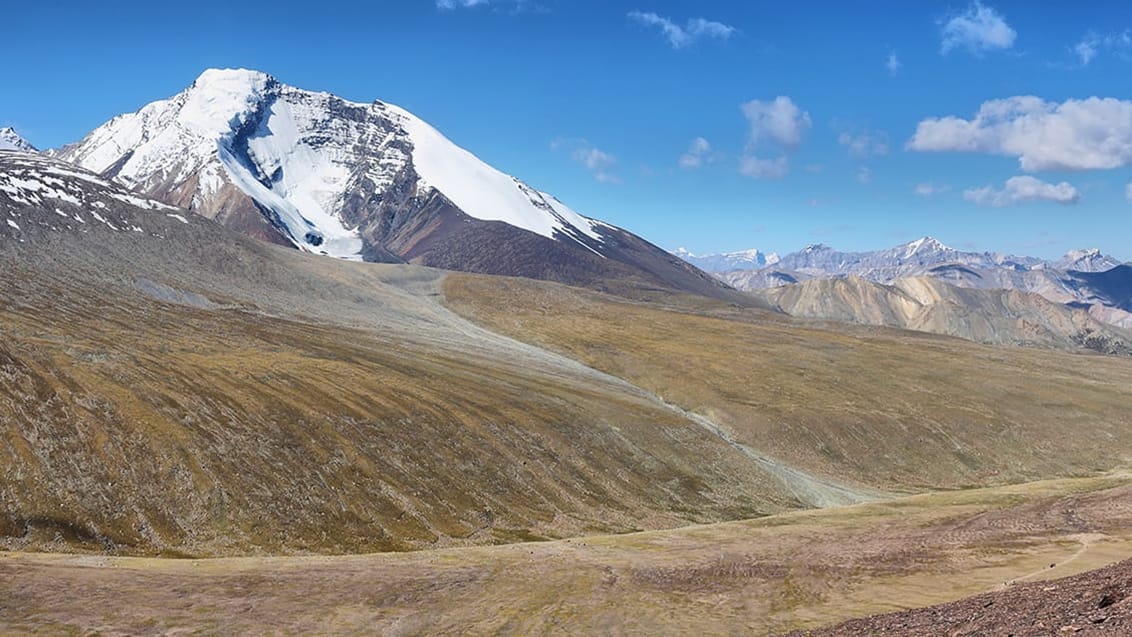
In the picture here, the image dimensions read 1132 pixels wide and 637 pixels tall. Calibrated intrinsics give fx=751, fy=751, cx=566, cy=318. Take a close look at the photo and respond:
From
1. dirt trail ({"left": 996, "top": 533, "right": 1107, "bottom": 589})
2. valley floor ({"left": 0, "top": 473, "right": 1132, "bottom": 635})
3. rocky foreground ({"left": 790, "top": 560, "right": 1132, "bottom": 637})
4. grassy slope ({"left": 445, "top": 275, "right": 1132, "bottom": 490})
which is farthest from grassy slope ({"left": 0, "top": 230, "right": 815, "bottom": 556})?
rocky foreground ({"left": 790, "top": 560, "right": 1132, "bottom": 637})

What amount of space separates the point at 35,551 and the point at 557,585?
135 ft

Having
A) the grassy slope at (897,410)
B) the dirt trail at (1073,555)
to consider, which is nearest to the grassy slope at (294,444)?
the grassy slope at (897,410)

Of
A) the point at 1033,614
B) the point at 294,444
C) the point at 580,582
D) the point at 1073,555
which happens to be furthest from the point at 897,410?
the point at 1033,614

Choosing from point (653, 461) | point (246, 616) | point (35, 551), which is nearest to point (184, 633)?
point (246, 616)

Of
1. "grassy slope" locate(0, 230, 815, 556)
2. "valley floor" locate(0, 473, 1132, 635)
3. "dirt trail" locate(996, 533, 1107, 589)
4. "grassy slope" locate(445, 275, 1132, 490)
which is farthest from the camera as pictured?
"grassy slope" locate(445, 275, 1132, 490)

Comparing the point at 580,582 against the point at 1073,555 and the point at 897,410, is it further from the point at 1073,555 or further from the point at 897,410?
the point at 897,410

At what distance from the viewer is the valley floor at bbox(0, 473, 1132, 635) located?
42969mm

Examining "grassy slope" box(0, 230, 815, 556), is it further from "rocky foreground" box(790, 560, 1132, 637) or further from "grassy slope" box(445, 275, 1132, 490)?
"rocky foreground" box(790, 560, 1132, 637)

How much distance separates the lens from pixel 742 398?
155500 mm

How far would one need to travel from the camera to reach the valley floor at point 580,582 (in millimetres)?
42969

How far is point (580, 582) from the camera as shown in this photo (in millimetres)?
52031

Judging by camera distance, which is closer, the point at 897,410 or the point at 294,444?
the point at 294,444

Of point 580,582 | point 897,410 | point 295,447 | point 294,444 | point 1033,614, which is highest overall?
point 1033,614

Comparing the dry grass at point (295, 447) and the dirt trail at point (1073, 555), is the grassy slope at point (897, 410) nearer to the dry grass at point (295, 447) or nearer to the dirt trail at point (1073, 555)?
the dry grass at point (295, 447)
